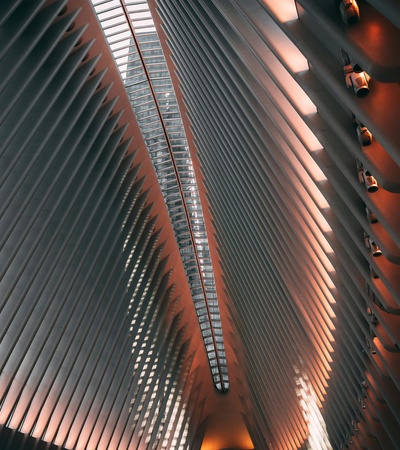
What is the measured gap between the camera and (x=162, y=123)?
23.4 m

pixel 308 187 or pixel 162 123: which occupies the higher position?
pixel 162 123

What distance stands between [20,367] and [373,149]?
38.7ft

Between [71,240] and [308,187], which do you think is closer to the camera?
[308,187]

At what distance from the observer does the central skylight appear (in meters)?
18.9

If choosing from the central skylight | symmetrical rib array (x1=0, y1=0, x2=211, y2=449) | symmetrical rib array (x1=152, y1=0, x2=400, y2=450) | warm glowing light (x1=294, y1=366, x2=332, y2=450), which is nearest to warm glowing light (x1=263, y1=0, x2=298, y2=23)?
symmetrical rib array (x1=152, y1=0, x2=400, y2=450)

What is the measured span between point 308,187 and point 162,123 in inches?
499

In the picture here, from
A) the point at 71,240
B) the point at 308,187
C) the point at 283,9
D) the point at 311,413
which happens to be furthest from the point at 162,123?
the point at 283,9

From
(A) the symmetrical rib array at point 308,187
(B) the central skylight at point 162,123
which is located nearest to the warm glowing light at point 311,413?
(A) the symmetrical rib array at point 308,187

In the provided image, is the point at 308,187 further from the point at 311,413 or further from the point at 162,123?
the point at 311,413

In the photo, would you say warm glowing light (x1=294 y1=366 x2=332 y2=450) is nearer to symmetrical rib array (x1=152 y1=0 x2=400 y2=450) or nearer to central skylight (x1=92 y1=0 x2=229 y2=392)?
symmetrical rib array (x1=152 y1=0 x2=400 y2=450)

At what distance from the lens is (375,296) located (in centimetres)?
1087

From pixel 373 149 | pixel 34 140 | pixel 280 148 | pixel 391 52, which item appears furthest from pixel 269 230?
pixel 391 52

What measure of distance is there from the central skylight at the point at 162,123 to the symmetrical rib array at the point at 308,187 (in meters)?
1.30

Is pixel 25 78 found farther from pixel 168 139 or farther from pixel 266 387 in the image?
pixel 266 387
